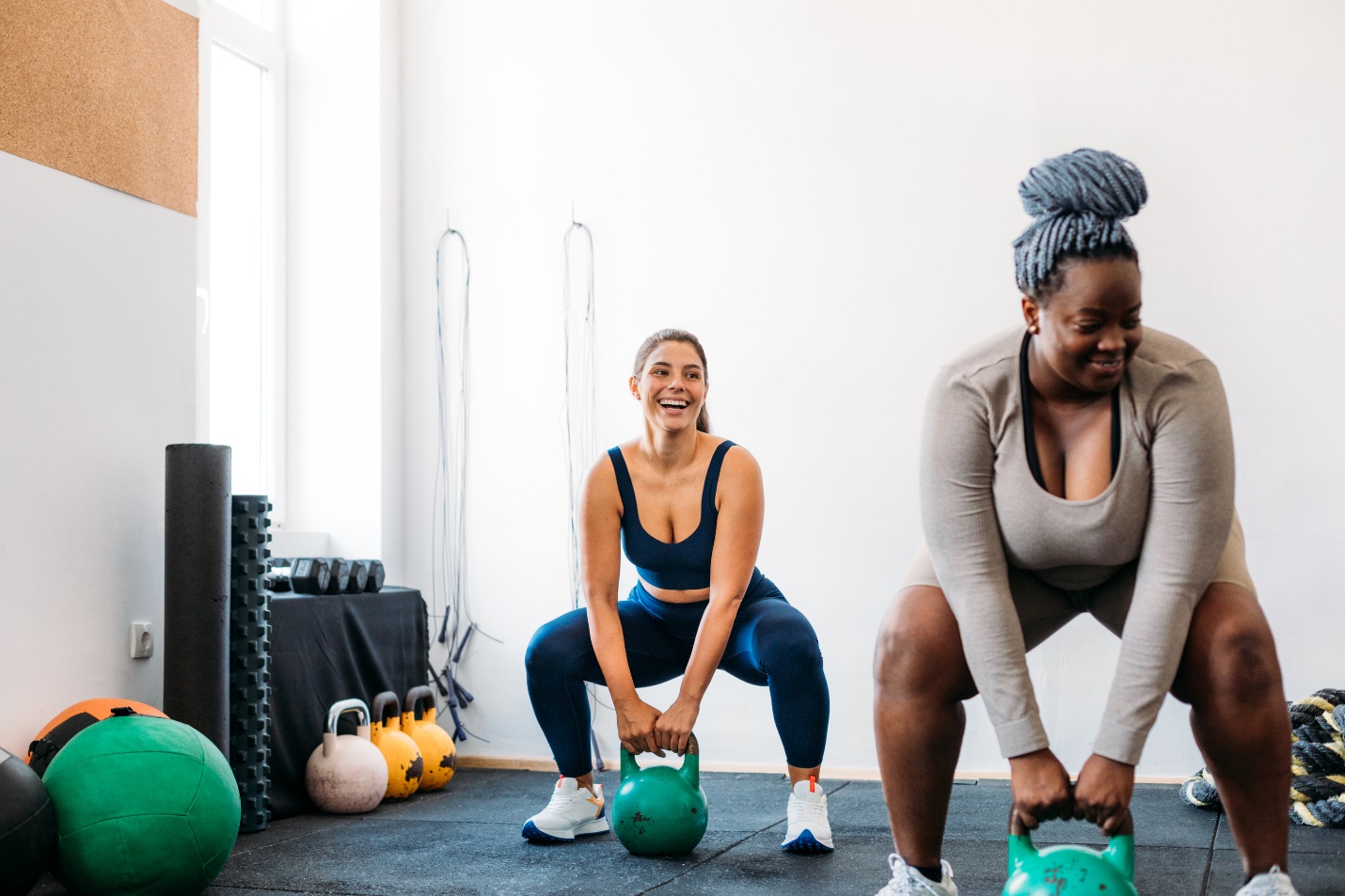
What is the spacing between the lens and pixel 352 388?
396 centimetres

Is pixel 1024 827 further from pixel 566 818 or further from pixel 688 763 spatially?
pixel 566 818

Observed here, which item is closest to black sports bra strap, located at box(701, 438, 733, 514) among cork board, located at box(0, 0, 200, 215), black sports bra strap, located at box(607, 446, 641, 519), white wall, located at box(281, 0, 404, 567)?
black sports bra strap, located at box(607, 446, 641, 519)

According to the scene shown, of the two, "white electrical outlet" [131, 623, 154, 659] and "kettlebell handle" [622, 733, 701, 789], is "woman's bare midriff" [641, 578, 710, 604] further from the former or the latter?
"white electrical outlet" [131, 623, 154, 659]

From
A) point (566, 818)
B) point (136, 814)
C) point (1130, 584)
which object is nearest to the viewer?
point (1130, 584)

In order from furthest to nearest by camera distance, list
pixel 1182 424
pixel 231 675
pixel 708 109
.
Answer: pixel 708 109
pixel 231 675
pixel 1182 424

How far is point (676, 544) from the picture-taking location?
246cm

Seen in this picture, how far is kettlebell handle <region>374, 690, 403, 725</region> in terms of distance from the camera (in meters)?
3.15

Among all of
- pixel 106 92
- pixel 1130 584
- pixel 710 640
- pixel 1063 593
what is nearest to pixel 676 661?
pixel 710 640

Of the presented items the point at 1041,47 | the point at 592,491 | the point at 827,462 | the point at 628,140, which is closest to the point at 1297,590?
the point at 827,462

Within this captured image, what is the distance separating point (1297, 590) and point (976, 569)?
7.02 ft

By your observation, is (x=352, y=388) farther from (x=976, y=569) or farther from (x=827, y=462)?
(x=976, y=569)

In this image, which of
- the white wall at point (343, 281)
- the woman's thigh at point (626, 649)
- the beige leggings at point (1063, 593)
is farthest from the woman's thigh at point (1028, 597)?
the white wall at point (343, 281)

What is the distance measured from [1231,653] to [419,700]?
2.46 m

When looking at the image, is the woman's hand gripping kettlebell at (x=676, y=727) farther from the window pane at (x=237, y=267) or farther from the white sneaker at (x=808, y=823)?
the window pane at (x=237, y=267)
